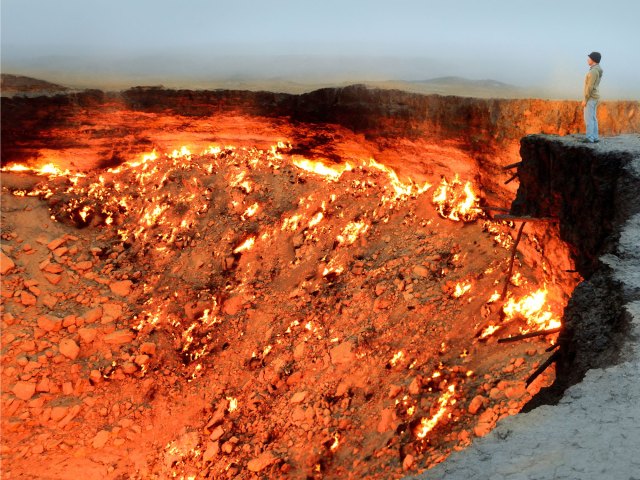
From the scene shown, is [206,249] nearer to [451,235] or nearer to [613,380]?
[451,235]

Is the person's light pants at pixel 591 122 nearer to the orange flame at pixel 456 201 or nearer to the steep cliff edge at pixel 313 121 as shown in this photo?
the steep cliff edge at pixel 313 121

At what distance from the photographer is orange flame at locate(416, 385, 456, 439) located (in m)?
4.83

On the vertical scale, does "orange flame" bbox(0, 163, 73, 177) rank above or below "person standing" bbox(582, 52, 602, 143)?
below

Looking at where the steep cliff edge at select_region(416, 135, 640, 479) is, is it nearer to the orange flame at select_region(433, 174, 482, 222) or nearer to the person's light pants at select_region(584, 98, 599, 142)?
the person's light pants at select_region(584, 98, 599, 142)

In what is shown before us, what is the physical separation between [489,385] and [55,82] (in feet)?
27.0

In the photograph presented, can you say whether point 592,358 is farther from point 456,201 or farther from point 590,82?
point 456,201

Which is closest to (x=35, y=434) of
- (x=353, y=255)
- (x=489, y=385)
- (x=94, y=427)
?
(x=94, y=427)

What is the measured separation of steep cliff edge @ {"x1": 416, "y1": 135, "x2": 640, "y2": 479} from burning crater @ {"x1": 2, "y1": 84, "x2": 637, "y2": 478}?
0.75m

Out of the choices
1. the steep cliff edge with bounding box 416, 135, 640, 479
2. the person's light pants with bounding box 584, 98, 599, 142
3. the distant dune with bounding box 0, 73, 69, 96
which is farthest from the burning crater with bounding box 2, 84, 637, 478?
the person's light pants with bounding box 584, 98, 599, 142

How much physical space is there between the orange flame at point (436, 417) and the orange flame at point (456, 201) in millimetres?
2708

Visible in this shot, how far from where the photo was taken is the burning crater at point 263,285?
539 centimetres

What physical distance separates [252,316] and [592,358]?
500 cm

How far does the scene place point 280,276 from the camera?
750cm

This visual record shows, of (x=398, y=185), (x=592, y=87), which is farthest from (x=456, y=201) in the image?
(x=592, y=87)
